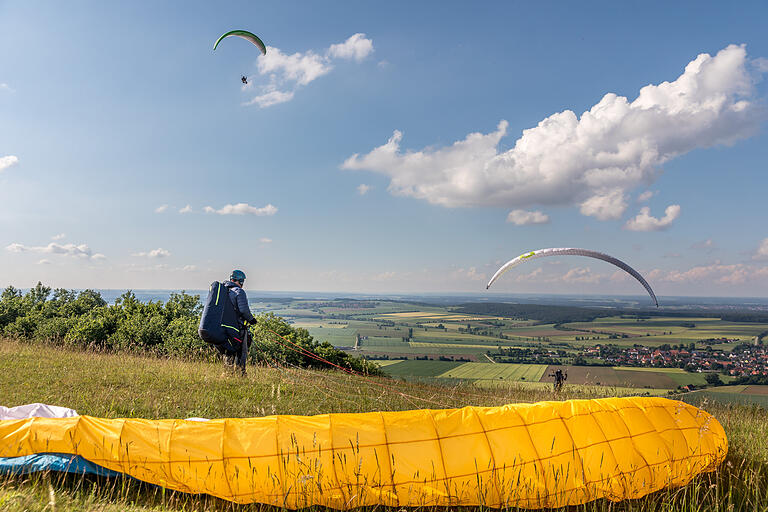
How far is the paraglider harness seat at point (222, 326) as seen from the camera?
9531 millimetres

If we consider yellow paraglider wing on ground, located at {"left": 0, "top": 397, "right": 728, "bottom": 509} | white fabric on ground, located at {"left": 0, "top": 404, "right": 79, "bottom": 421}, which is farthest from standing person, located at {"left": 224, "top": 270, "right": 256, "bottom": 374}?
yellow paraglider wing on ground, located at {"left": 0, "top": 397, "right": 728, "bottom": 509}

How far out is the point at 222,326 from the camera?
966 cm

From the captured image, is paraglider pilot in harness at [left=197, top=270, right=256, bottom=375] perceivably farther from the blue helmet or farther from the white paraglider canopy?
the white paraglider canopy

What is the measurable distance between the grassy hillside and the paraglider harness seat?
0.65 meters

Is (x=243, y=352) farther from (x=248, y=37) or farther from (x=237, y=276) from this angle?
(x=248, y=37)

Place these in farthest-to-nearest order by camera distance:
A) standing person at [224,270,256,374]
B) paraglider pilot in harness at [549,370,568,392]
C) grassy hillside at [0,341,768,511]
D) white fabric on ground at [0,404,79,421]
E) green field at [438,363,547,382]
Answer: green field at [438,363,547,382] < paraglider pilot in harness at [549,370,568,392] < standing person at [224,270,256,374] < white fabric on ground at [0,404,79,421] < grassy hillside at [0,341,768,511]

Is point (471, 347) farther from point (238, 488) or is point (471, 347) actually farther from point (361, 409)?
point (238, 488)

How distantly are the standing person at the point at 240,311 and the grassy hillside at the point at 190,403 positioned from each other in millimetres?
594

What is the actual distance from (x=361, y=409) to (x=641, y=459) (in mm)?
5034

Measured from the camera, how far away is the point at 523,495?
372cm

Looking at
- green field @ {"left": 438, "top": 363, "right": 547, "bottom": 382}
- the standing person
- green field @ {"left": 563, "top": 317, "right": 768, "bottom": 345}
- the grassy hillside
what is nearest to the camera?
the grassy hillside

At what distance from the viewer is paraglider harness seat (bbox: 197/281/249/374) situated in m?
9.53

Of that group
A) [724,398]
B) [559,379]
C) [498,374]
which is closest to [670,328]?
[498,374]

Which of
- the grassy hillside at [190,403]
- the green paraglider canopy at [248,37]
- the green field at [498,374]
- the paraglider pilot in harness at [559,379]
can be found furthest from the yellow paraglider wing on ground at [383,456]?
the green field at [498,374]
